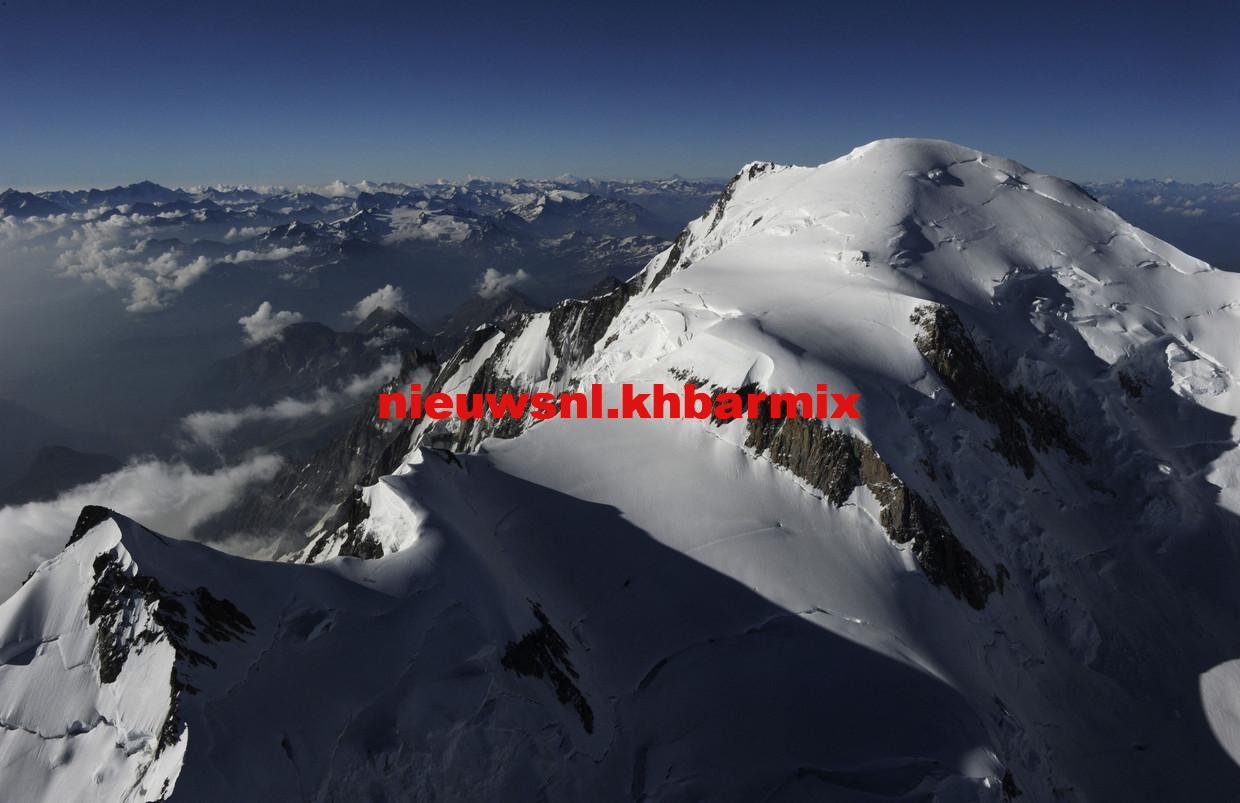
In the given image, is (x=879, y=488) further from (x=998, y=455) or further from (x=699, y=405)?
(x=998, y=455)

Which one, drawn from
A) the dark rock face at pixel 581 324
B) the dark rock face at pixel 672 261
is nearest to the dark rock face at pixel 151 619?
the dark rock face at pixel 581 324

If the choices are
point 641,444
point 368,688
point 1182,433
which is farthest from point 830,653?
point 1182,433

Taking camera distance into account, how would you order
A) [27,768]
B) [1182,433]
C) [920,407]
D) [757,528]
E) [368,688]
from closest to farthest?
[27,768] → [368,688] → [757,528] → [920,407] → [1182,433]

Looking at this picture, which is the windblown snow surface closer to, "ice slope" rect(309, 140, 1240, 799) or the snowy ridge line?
"ice slope" rect(309, 140, 1240, 799)

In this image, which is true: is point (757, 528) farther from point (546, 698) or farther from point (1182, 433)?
point (1182, 433)

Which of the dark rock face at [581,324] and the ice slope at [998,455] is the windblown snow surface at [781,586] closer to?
the ice slope at [998,455]

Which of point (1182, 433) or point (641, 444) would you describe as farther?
point (1182, 433)

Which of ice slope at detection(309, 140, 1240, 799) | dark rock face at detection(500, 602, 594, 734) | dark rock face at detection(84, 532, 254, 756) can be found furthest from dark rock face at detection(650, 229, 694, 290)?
dark rock face at detection(84, 532, 254, 756)

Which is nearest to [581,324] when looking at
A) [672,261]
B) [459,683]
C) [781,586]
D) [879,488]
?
[672,261]
